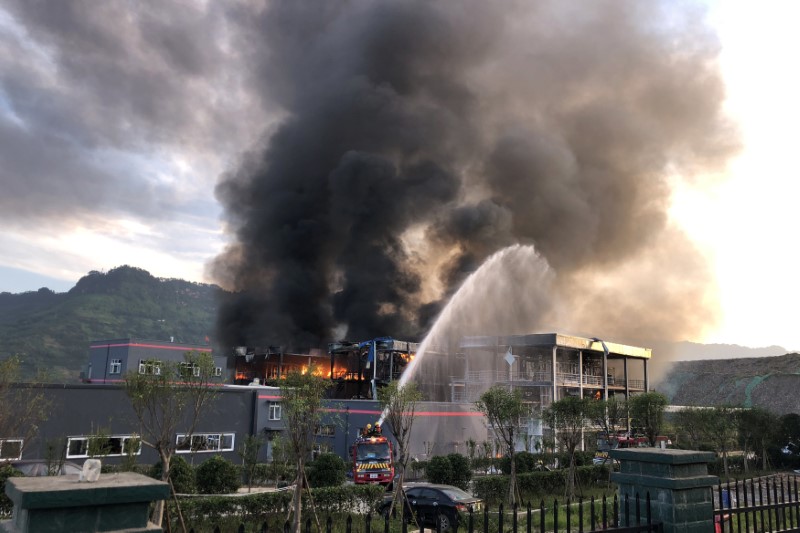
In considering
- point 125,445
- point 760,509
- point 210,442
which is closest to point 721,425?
point 210,442

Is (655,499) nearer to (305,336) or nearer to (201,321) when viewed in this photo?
(305,336)

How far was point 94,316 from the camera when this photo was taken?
9944 cm

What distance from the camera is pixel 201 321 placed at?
11944cm

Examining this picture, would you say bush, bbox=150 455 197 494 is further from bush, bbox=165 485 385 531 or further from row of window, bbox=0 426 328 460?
bush, bbox=165 485 385 531

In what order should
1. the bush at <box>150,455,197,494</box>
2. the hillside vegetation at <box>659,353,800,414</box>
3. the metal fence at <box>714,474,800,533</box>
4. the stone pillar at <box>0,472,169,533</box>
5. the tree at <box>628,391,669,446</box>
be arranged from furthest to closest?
the hillside vegetation at <box>659,353,800,414</box> → the tree at <box>628,391,669,446</box> → the bush at <box>150,455,197,494</box> → the metal fence at <box>714,474,800,533</box> → the stone pillar at <box>0,472,169,533</box>

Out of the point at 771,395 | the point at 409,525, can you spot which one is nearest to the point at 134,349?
the point at 409,525

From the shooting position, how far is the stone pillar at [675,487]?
19.0 ft

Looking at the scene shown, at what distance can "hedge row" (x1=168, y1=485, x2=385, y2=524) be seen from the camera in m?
15.1

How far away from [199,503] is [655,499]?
12.8 m

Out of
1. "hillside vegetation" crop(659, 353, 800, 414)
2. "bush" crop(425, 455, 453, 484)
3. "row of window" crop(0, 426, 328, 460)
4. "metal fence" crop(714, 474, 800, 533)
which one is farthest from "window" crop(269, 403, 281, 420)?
"hillside vegetation" crop(659, 353, 800, 414)

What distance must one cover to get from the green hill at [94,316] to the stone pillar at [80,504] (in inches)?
3162

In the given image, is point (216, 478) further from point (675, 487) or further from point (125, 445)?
point (675, 487)

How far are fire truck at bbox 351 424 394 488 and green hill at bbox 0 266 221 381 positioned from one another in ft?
198

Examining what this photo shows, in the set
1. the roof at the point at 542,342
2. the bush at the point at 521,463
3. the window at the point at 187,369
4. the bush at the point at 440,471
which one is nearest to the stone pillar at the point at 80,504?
the window at the point at 187,369
